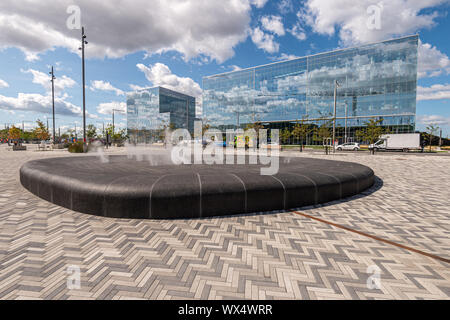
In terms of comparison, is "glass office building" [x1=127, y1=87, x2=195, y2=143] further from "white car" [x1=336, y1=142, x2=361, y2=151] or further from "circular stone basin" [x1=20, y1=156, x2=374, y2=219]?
"circular stone basin" [x1=20, y1=156, x2=374, y2=219]

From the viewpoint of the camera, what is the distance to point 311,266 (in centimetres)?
295

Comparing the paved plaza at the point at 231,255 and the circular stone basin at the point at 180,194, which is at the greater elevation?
the circular stone basin at the point at 180,194

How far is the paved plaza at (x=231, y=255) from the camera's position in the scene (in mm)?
2463

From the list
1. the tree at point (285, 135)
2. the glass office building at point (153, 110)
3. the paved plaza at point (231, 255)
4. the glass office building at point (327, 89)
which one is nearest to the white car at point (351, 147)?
the glass office building at point (327, 89)

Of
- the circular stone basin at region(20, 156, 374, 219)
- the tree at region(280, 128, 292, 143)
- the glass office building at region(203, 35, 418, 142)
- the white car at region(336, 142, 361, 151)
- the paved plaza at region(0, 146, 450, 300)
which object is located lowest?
the paved plaza at region(0, 146, 450, 300)

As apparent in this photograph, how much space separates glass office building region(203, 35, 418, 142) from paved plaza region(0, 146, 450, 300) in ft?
132

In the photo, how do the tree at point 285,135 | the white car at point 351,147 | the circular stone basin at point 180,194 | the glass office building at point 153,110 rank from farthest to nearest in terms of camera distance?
the glass office building at point 153,110 → the tree at point 285,135 → the white car at point 351,147 → the circular stone basin at point 180,194

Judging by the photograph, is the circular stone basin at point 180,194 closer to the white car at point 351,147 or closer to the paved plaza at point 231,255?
the paved plaza at point 231,255

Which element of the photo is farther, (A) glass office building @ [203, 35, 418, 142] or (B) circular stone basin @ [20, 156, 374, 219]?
(A) glass office building @ [203, 35, 418, 142]

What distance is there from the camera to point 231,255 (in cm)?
323

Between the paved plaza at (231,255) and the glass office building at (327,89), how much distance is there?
1584 inches

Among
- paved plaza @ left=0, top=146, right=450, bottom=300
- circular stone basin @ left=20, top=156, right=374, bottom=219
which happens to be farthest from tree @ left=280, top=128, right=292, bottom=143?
paved plaza @ left=0, top=146, right=450, bottom=300

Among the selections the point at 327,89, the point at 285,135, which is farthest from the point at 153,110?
the point at 327,89

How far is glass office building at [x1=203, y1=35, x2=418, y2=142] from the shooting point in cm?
4875
